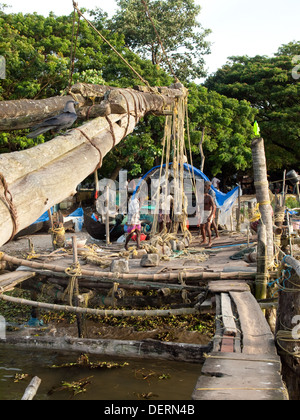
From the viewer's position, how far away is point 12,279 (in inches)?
237

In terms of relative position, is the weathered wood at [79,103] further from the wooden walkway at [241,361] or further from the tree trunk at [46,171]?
the wooden walkway at [241,361]

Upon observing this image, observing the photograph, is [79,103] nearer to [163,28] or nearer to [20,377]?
[20,377]

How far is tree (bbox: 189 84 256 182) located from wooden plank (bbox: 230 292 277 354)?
1277cm

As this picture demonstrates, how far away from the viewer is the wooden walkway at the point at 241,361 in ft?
8.36

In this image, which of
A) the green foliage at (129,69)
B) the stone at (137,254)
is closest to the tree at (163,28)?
the green foliage at (129,69)

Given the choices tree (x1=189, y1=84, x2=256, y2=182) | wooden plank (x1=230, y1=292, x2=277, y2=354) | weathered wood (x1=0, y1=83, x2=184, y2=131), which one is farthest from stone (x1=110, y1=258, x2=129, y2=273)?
tree (x1=189, y1=84, x2=256, y2=182)

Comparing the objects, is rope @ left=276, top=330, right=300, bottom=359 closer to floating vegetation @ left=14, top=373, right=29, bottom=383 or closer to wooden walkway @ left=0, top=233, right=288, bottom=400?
wooden walkway @ left=0, top=233, right=288, bottom=400

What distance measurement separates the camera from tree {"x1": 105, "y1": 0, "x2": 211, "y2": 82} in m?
20.2

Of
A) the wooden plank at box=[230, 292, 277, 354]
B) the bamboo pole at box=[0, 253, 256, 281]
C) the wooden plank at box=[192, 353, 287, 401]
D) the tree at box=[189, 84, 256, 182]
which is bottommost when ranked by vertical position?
the wooden plank at box=[192, 353, 287, 401]

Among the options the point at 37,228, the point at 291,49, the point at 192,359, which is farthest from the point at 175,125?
the point at 291,49

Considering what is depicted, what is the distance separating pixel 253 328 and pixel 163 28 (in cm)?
1959

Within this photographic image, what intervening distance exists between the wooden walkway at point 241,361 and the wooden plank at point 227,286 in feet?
1.54

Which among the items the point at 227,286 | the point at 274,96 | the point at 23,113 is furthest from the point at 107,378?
the point at 274,96
